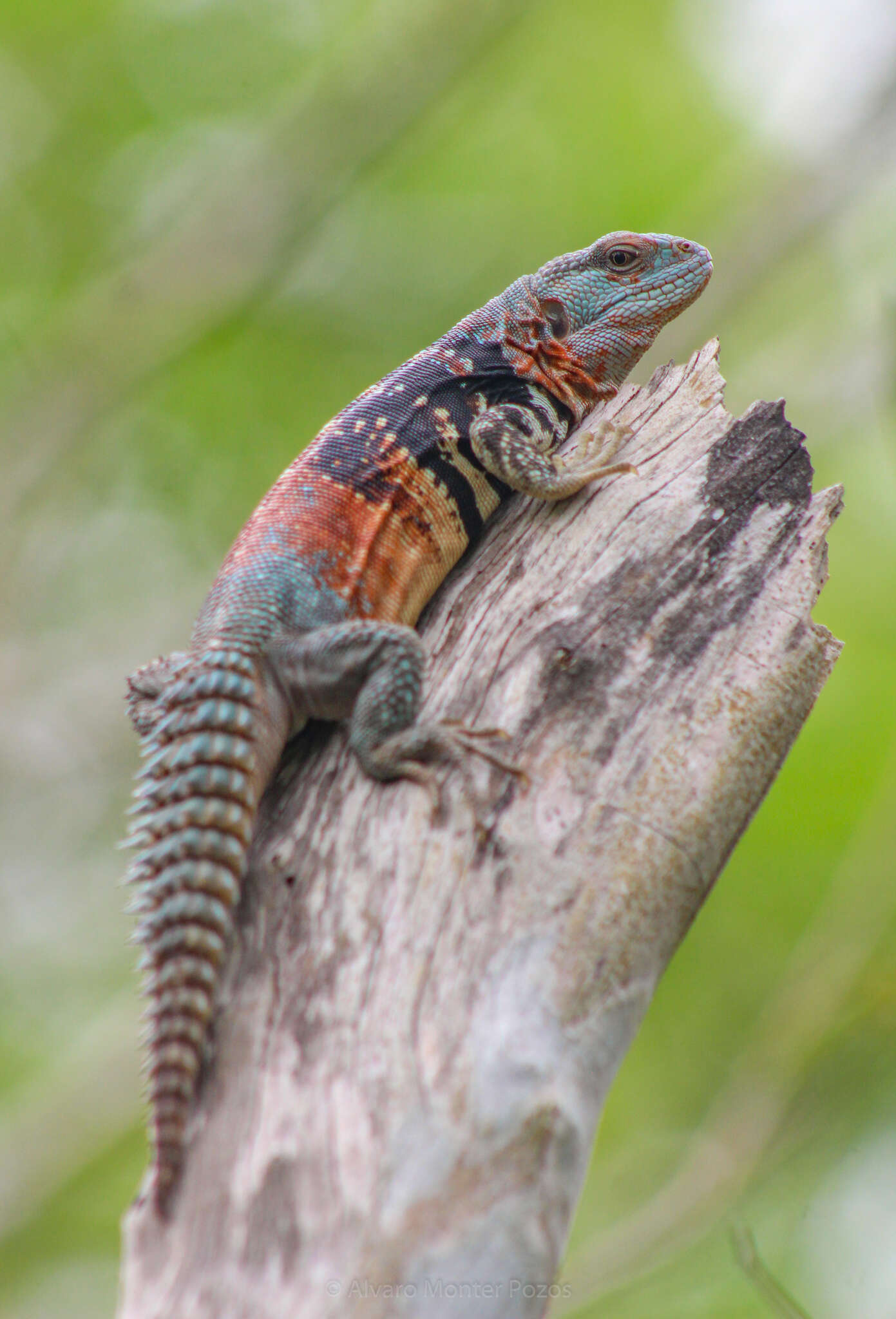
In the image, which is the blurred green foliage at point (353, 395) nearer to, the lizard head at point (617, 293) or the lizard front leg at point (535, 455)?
the lizard head at point (617, 293)

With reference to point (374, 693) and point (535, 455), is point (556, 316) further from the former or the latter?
point (374, 693)

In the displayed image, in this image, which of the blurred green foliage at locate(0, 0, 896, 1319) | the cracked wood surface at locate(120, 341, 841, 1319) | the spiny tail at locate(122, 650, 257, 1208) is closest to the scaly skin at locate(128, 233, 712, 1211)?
the spiny tail at locate(122, 650, 257, 1208)

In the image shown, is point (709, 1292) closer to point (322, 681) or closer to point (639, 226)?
point (322, 681)

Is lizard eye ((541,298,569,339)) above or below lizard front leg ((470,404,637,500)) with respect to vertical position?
above

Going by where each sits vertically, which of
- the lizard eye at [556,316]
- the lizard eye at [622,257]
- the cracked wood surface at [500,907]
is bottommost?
the cracked wood surface at [500,907]

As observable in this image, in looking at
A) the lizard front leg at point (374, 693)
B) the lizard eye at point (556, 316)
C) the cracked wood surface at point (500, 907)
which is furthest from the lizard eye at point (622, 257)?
the lizard front leg at point (374, 693)

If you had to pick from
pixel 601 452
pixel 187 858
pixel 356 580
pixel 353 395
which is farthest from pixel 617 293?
pixel 353 395

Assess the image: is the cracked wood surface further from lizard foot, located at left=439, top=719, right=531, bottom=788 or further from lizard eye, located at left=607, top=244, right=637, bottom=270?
lizard eye, located at left=607, top=244, right=637, bottom=270
